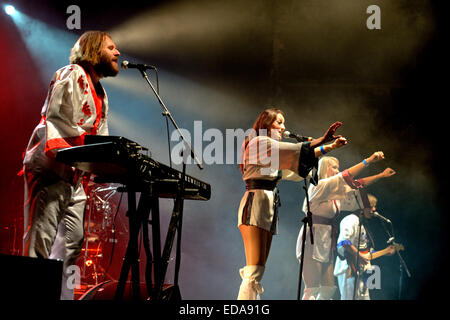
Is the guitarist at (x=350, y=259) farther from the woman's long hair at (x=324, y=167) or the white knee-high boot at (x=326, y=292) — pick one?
the woman's long hair at (x=324, y=167)

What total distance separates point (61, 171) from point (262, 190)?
69.2 inches

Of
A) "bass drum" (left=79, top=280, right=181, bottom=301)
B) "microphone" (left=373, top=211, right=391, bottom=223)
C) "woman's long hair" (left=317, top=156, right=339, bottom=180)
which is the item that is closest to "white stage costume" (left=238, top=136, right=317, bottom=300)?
"bass drum" (left=79, top=280, right=181, bottom=301)

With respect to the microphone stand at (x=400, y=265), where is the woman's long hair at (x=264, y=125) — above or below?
above

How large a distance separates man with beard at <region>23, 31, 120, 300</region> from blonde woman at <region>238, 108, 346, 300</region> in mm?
1416

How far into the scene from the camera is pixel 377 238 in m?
6.38

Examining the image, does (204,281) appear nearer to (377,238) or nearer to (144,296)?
(377,238)

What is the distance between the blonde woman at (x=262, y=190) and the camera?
3395mm

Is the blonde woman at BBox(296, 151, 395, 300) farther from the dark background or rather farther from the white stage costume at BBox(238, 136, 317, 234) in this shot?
the white stage costume at BBox(238, 136, 317, 234)

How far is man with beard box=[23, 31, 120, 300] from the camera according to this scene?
2.29 meters

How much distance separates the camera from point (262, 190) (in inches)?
141

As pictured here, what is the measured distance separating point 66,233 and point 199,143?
13.6 ft

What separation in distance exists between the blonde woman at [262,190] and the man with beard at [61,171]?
142 cm

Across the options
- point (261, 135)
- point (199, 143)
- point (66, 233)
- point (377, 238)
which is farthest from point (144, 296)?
point (377, 238)

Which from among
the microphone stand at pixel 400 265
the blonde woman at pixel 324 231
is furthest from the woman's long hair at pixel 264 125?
the microphone stand at pixel 400 265
